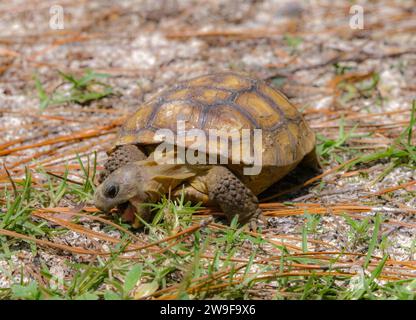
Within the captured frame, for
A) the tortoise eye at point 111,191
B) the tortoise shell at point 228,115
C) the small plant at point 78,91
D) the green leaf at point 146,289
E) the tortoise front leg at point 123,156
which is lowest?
the green leaf at point 146,289

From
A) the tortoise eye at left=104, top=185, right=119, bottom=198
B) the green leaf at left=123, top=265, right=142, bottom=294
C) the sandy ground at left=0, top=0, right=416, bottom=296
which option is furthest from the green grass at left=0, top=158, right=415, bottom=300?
the tortoise eye at left=104, top=185, right=119, bottom=198

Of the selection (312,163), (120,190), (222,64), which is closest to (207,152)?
(120,190)

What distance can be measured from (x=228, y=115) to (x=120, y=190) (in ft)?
2.32

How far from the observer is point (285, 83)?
173 inches

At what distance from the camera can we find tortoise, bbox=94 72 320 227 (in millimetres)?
2676

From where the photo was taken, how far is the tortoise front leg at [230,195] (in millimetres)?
2695

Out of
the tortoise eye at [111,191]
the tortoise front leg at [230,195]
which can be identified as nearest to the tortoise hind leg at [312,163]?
the tortoise front leg at [230,195]

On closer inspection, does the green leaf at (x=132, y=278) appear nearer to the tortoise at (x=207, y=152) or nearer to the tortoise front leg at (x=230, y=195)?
the tortoise at (x=207, y=152)

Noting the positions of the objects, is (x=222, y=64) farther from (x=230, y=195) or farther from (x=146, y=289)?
(x=146, y=289)

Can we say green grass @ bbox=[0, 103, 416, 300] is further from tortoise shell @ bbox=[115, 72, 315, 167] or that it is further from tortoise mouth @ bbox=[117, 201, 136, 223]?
tortoise shell @ bbox=[115, 72, 315, 167]

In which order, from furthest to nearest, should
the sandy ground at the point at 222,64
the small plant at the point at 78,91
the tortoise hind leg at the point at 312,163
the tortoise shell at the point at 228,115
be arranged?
1. the small plant at the point at 78,91
2. the tortoise hind leg at the point at 312,163
3. the sandy ground at the point at 222,64
4. the tortoise shell at the point at 228,115

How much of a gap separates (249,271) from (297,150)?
0.90 metres

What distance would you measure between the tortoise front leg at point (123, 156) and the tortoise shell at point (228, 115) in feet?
0.14

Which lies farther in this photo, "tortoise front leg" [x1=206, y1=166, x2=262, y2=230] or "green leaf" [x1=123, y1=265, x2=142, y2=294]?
"tortoise front leg" [x1=206, y1=166, x2=262, y2=230]
